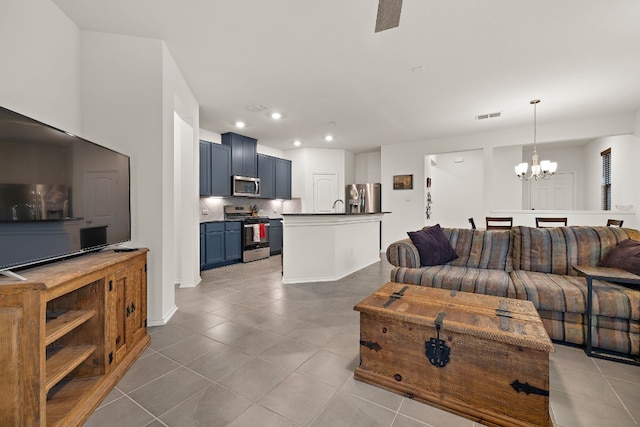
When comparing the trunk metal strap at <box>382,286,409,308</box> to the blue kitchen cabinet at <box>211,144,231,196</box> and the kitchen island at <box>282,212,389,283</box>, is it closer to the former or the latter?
the kitchen island at <box>282,212,389,283</box>

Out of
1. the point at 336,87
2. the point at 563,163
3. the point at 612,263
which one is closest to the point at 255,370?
the point at 612,263

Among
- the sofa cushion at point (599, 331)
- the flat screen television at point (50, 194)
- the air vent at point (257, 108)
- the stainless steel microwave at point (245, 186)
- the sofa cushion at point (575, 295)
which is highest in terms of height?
the air vent at point (257, 108)

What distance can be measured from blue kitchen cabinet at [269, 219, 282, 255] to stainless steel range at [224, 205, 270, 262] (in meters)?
0.30

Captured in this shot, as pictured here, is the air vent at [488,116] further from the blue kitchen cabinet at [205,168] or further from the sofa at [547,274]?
the blue kitchen cabinet at [205,168]

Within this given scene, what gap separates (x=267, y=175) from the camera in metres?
6.88

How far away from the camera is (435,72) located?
3406mm

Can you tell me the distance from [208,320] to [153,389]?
3.55 feet

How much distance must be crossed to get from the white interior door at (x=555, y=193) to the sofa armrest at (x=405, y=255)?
698 centimetres

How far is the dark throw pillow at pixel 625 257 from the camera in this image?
7.43 feet

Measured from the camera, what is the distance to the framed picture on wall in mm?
6852

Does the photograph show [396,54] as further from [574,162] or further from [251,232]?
[574,162]

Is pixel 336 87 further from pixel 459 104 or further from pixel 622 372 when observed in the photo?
pixel 622 372

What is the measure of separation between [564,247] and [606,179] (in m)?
5.11

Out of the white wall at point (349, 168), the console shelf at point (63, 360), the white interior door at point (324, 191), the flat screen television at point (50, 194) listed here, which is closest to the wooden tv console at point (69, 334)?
the console shelf at point (63, 360)
